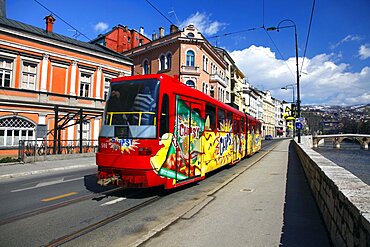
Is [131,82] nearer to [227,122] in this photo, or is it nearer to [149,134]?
[149,134]

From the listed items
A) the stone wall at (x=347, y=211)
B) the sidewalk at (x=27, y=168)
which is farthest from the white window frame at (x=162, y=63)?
the stone wall at (x=347, y=211)

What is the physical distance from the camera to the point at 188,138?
8344 millimetres

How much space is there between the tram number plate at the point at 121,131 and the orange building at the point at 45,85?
12.8 meters

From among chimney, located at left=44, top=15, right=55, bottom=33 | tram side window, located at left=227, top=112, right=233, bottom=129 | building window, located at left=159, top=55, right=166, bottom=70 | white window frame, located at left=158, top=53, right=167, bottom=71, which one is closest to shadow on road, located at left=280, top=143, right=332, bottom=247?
tram side window, located at left=227, top=112, right=233, bottom=129

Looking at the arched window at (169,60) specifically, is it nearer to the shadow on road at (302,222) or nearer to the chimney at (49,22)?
the chimney at (49,22)

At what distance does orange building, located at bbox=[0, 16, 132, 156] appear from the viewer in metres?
19.6

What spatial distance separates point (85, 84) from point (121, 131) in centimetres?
2047

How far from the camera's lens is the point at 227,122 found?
12.9 m

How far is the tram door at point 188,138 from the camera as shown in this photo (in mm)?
7832

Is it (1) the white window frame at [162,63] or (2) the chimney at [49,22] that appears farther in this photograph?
(1) the white window frame at [162,63]

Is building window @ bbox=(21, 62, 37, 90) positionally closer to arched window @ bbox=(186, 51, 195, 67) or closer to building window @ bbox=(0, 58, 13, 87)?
building window @ bbox=(0, 58, 13, 87)

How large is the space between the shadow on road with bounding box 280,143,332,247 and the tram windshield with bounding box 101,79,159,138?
3.71 meters

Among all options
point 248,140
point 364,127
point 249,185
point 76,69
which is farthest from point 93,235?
point 364,127

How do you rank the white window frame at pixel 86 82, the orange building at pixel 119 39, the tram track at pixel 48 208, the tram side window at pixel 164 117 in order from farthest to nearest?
the orange building at pixel 119 39 → the white window frame at pixel 86 82 → the tram side window at pixel 164 117 → the tram track at pixel 48 208
